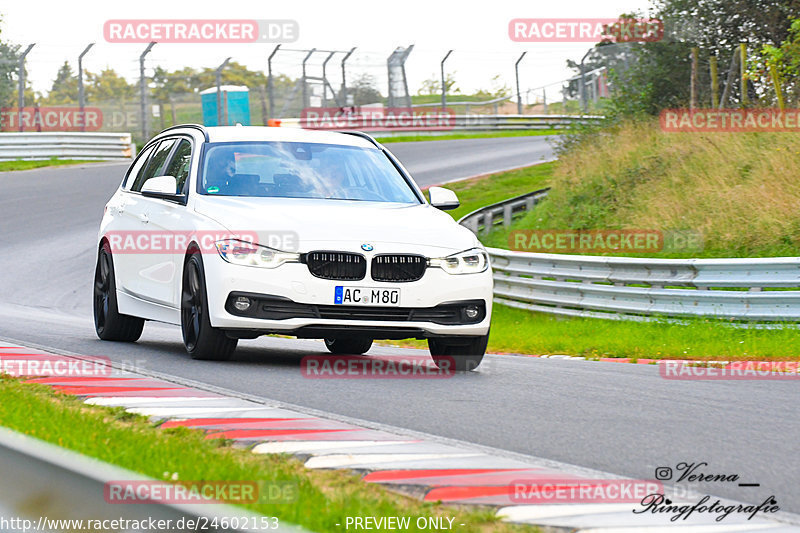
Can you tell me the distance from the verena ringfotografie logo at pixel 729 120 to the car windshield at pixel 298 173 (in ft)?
36.9

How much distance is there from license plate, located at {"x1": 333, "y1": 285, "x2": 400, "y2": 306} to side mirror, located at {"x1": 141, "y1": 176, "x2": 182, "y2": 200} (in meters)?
1.73

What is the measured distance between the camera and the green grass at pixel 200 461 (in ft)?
14.0

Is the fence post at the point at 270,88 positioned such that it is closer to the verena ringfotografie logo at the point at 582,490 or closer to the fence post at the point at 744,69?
the fence post at the point at 744,69

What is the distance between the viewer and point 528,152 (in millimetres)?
38281

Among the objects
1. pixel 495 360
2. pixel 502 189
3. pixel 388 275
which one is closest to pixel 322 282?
pixel 388 275

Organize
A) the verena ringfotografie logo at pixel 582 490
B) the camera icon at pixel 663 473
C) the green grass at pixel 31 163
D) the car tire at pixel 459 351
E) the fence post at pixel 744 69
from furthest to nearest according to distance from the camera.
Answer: the green grass at pixel 31 163 < the fence post at pixel 744 69 < the car tire at pixel 459 351 < the camera icon at pixel 663 473 < the verena ringfotografie logo at pixel 582 490

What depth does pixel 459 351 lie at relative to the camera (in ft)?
30.8

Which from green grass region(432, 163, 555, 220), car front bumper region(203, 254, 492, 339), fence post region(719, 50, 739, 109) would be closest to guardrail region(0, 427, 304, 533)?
car front bumper region(203, 254, 492, 339)

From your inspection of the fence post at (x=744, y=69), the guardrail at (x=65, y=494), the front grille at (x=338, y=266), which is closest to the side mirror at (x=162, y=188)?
the front grille at (x=338, y=266)

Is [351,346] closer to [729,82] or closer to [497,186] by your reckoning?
[729,82]

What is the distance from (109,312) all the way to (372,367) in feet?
8.85

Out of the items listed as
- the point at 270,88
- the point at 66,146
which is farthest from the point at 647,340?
the point at 270,88

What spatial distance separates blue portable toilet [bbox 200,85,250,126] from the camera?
129ft

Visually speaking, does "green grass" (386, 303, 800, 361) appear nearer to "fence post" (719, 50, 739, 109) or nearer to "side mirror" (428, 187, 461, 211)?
"side mirror" (428, 187, 461, 211)
